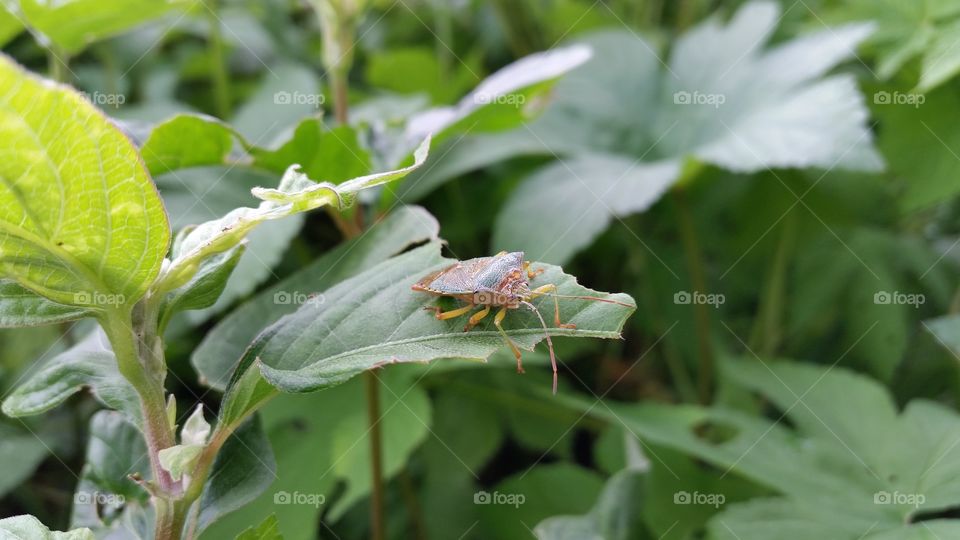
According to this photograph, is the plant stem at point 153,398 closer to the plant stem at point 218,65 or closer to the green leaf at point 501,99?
the green leaf at point 501,99

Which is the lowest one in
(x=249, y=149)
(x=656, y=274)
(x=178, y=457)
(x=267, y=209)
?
(x=178, y=457)

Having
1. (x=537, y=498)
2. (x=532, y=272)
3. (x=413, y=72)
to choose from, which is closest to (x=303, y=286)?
(x=532, y=272)

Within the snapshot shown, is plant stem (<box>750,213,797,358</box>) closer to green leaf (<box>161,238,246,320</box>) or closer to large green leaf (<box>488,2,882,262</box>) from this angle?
large green leaf (<box>488,2,882,262</box>)

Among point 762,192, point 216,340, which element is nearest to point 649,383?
point 762,192

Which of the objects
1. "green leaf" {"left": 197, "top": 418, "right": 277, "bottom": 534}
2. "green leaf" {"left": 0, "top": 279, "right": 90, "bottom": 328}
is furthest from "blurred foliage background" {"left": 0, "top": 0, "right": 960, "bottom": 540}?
"green leaf" {"left": 0, "top": 279, "right": 90, "bottom": 328}

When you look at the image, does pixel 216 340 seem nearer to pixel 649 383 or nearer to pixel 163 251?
pixel 163 251

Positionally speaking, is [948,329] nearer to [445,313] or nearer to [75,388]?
[445,313]

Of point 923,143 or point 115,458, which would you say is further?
point 923,143
